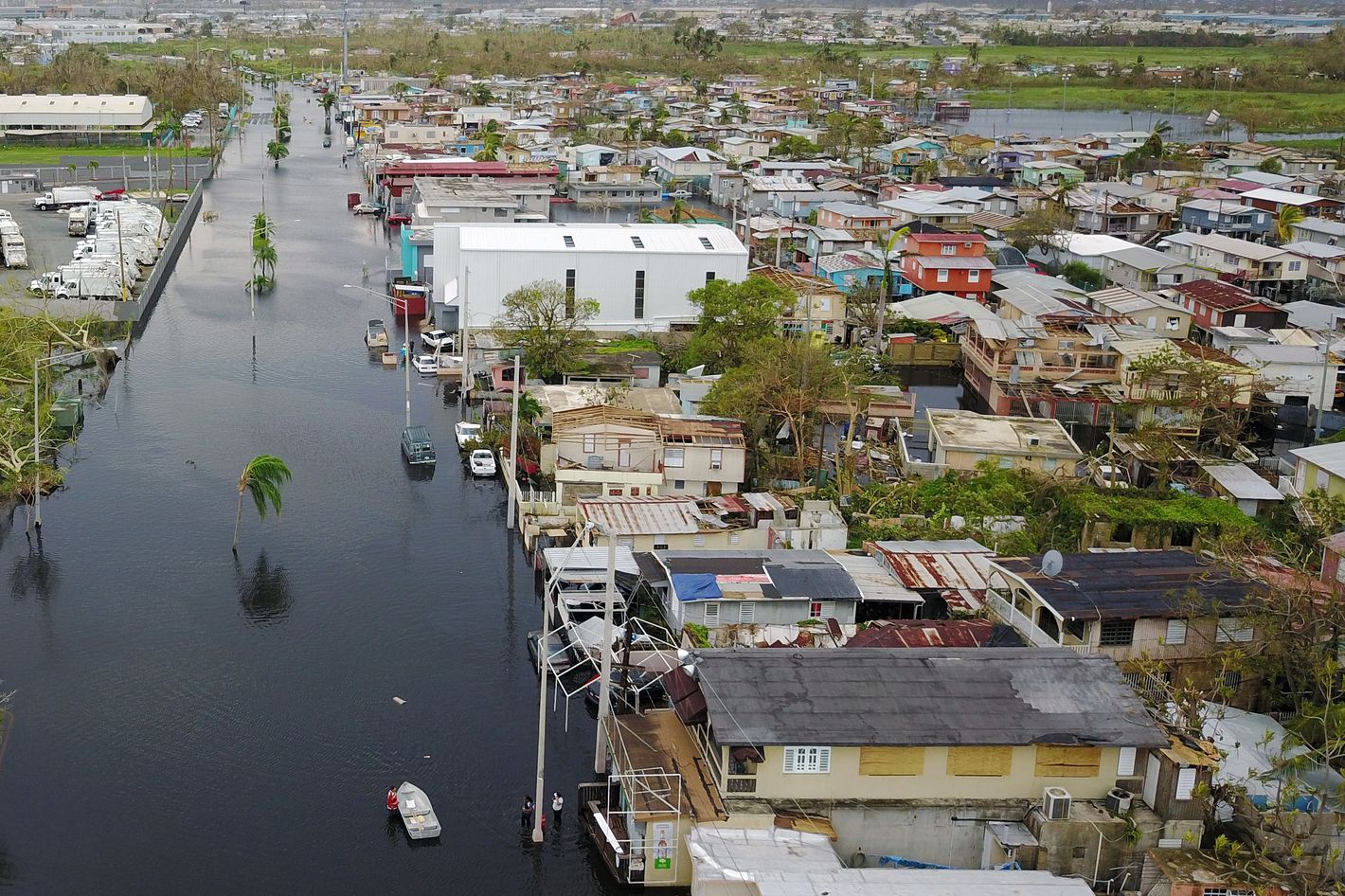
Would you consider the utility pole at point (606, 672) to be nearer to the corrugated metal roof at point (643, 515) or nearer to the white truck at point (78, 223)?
the corrugated metal roof at point (643, 515)

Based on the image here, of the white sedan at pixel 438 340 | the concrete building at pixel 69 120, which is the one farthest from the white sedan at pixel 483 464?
the concrete building at pixel 69 120

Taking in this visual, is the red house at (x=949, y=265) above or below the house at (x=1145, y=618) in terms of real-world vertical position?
above

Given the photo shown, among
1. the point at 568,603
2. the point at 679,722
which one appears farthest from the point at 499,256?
the point at 679,722

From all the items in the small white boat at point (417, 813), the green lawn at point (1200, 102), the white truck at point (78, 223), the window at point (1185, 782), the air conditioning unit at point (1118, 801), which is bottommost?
the small white boat at point (417, 813)

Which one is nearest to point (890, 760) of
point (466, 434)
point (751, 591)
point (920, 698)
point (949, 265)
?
point (920, 698)

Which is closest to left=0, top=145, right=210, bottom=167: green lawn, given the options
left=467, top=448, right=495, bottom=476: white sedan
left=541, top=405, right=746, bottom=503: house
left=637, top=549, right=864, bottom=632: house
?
left=467, top=448, right=495, bottom=476: white sedan

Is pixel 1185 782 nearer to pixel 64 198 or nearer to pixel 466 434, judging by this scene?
pixel 466 434
